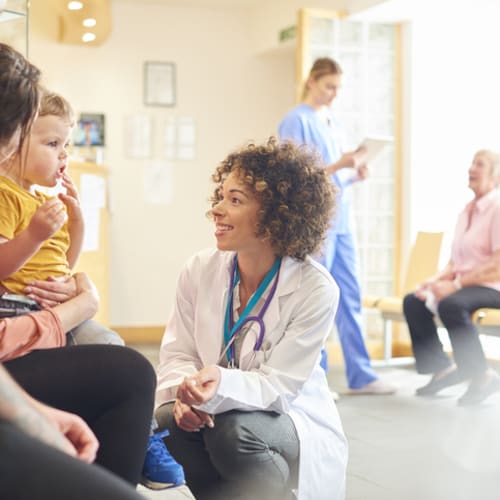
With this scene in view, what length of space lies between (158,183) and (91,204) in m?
1.91

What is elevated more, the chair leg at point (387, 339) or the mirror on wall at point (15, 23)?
the mirror on wall at point (15, 23)

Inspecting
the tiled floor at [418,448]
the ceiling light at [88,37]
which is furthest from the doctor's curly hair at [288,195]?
the ceiling light at [88,37]

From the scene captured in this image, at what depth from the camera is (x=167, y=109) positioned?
726cm

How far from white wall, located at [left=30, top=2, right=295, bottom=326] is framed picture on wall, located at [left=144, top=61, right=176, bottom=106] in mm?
51

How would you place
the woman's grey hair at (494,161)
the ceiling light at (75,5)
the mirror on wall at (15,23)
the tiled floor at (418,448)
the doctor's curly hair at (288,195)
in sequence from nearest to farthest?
the doctor's curly hair at (288,195)
the mirror on wall at (15,23)
the tiled floor at (418,448)
the woman's grey hair at (494,161)
the ceiling light at (75,5)

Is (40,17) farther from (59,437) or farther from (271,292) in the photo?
(59,437)

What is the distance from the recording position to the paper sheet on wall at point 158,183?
284 inches

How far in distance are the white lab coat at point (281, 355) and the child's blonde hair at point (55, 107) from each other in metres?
0.47

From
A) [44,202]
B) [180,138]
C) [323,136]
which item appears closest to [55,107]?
[44,202]

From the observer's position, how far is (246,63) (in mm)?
7457

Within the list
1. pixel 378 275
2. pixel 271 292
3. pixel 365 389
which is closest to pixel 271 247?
pixel 271 292

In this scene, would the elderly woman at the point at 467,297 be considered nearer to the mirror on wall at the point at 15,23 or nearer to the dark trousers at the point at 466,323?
the dark trousers at the point at 466,323

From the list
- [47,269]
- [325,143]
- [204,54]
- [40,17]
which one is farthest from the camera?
[204,54]

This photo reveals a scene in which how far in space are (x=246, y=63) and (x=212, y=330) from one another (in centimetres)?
559
